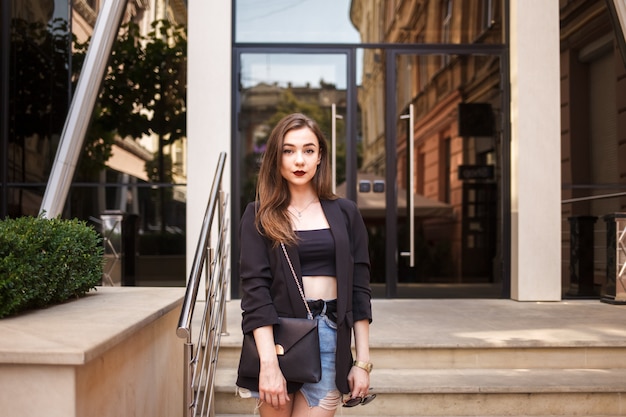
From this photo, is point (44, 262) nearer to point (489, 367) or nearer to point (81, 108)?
point (81, 108)

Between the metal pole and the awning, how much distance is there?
3.10 m

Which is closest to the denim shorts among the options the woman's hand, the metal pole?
the woman's hand

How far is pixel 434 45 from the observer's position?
8.20 meters

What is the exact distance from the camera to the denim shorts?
2.48 m

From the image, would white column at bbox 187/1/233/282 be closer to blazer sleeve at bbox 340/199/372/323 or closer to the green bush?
the green bush

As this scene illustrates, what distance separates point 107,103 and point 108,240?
1.64 meters

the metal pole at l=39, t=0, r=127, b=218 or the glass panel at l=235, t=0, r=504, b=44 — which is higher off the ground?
the glass panel at l=235, t=0, r=504, b=44

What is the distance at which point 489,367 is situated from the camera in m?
5.01

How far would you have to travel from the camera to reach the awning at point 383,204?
8.11m

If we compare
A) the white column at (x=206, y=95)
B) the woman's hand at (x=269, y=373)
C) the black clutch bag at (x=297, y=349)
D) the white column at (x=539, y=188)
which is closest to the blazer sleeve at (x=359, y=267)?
the black clutch bag at (x=297, y=349)

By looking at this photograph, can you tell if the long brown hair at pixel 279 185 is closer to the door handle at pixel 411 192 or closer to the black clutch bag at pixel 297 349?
the black clutch bag at pixel 297 349

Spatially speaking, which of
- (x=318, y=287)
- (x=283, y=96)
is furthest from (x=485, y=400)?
(x=283, y=96)

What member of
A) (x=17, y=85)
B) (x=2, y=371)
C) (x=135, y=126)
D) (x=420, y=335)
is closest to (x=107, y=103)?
(x=135, y=126)

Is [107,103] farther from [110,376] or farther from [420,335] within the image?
[110,376]
